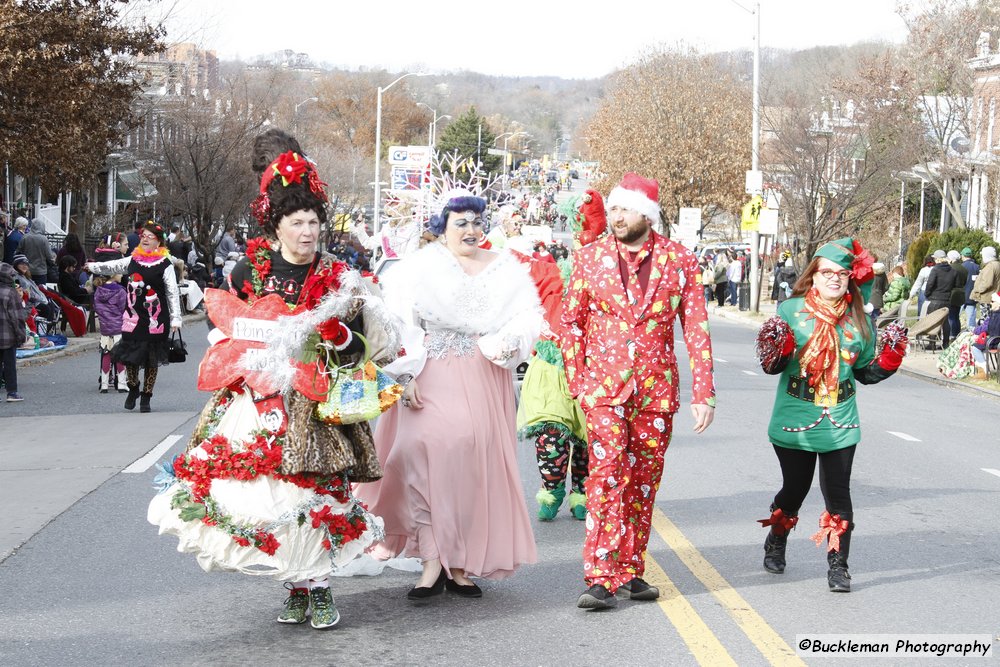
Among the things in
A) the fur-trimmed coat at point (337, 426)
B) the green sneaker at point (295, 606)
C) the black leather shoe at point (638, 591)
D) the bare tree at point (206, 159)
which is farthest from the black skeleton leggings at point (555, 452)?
the bare tree at point (206, 159)

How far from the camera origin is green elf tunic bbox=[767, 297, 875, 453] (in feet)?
21.4

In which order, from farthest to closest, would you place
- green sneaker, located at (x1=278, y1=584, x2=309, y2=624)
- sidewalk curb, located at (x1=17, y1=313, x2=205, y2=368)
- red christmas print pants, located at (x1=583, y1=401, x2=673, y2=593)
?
sidewalk curb, located at (x1=17, y1=313, x2=205, y2=368) < red christmas print pants, located at (x1=583, y1=401, x2=673, y2=593) < green sneaker, located at (x1=278, y1=584, x2=309, y2=624)

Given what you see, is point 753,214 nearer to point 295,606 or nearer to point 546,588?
point 546,588

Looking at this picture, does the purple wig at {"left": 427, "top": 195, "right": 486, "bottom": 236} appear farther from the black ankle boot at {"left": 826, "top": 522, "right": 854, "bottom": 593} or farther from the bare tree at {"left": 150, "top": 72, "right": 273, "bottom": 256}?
the bare tree at {"left": 150, "top": 72, "right": 273, "bottom": 256}

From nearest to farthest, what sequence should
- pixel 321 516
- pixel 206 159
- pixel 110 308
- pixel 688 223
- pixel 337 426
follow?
pixel 321 516
pixel 337 426
pixel 110 308
pixel 206 159
pixel 688 223

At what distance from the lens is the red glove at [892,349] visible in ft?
21.3

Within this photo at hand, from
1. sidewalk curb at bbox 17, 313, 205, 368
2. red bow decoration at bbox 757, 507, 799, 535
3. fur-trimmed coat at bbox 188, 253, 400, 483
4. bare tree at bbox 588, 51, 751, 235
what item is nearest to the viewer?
fur-trimmed coat at bbox 188, 253, 400, 483


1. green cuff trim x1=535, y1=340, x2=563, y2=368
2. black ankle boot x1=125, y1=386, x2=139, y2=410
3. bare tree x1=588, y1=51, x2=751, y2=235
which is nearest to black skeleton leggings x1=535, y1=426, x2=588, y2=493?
green cuff trim x1=535, y1=340, x2=563, y2=368

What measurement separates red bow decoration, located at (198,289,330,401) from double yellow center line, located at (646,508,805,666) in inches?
76.2

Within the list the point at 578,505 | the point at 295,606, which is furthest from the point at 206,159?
the point at 295,606

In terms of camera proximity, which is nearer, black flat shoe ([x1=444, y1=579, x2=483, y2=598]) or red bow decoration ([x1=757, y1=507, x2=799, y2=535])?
black flat shoe ([x1=444, y1=579, x2=483, y2=598])

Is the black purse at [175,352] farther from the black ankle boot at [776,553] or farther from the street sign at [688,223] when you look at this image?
the street sign at [688,223]

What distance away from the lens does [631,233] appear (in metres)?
6.14

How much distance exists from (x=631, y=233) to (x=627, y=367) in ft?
2.13
